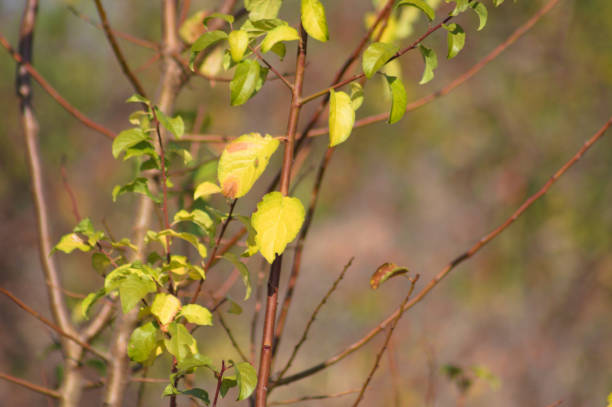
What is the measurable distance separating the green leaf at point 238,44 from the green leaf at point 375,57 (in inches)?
4.8

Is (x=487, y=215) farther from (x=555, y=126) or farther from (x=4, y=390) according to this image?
(x=4, y=390)

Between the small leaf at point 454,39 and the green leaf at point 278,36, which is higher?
the small leaf at point 454,39

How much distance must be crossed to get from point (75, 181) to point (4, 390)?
180cm

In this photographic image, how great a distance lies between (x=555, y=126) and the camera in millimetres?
3590

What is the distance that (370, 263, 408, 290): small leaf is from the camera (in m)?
0.64

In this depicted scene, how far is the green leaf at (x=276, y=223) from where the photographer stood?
56 cm

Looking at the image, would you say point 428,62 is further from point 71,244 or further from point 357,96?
point 71,244

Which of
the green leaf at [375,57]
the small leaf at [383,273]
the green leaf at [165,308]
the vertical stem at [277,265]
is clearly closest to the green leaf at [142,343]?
the green leaf at [165,308]

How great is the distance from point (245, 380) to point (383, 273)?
20 cm

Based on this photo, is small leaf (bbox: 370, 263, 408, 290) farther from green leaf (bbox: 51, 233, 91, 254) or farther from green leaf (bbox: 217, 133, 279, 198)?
green leaf (bbox: 51, 233, 91, 254)

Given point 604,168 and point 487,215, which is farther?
point 487,215

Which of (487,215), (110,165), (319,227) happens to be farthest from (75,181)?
(487,215)

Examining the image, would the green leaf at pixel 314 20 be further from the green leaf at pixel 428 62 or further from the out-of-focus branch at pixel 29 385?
the out-of-focus branch at pixel 29 385

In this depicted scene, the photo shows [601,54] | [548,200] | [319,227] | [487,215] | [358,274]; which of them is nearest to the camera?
[601,54]
